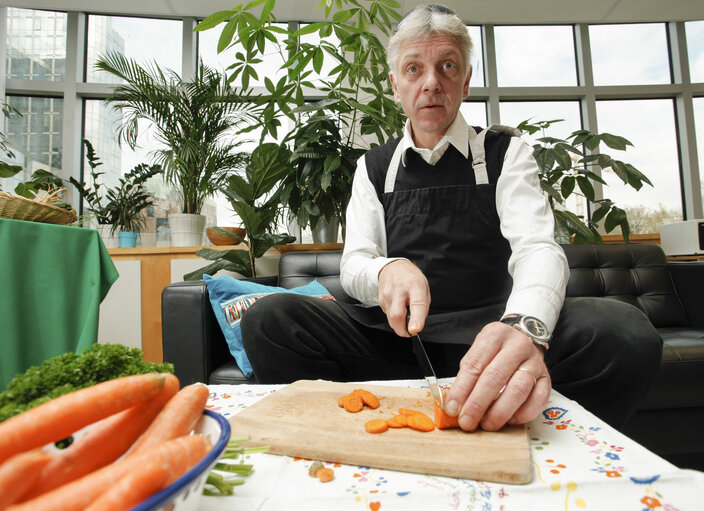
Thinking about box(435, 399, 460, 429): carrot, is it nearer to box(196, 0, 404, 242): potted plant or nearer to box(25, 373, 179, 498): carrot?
box(25, 373, 179, 498): carrot

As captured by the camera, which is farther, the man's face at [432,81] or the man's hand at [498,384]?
the man's face at [432,81]

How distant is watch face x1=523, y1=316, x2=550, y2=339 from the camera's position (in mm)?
626

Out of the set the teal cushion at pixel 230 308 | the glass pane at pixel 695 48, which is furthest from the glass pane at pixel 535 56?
the teal cushion at pixel 230 308

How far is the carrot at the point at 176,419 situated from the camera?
29 cm

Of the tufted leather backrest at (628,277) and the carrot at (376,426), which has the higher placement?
the tufted leather backrest at (628,277)

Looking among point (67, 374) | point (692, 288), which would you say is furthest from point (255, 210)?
point (692, 288)

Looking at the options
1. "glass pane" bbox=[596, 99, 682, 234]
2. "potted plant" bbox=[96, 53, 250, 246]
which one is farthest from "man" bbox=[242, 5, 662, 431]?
"glass pane" bbox=[596, 99, 682, 234]

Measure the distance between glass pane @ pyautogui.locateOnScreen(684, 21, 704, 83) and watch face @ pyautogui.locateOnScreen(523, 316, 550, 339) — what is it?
4.92m

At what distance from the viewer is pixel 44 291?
4.53 ft

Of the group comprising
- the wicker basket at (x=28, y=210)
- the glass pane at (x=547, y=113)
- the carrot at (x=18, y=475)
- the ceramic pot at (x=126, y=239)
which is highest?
the glass pane at (x=547, y=113)

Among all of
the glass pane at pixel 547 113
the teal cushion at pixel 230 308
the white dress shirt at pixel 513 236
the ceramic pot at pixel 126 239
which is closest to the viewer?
the white dress shirt at pixel 513 236

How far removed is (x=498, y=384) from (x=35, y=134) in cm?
463

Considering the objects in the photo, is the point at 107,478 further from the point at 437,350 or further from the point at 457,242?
the point at 457,242

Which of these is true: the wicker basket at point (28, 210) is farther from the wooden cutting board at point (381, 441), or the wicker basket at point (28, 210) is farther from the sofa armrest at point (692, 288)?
the sofa armrest at point (692, 288)
